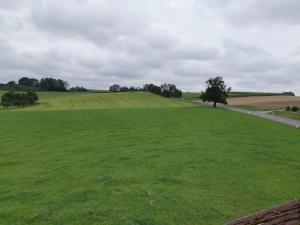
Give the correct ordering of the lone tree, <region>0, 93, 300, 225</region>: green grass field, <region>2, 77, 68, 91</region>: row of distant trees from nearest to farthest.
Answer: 1. <region>0, 93, 300, 225</region>: green grass field
2. the lone tree
3. <region>2, 77, 68, 91</region>: row of distant trees

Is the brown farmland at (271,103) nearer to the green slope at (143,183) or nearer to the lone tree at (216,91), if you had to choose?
the lone tree at (216,91)

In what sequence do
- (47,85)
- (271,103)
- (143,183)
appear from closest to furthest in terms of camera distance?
(143,183), (271,103), (47,85)

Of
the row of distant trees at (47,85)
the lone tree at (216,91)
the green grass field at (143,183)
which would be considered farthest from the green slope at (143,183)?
the row of distant trees at (47,85)

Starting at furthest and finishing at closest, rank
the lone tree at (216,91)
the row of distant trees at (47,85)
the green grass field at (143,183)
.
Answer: the row of distant trees at (47,85), the lone tree at (216,91), the green grass field at (143,183)

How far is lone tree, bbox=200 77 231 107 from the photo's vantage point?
105 m

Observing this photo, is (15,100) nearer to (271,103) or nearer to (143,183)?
(271,103)

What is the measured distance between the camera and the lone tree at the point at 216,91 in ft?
343

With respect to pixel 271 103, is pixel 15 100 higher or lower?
lower

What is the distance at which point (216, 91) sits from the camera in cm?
10512

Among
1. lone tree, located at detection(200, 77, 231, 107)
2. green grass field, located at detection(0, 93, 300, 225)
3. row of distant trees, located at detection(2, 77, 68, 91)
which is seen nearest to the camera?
green grass field, located at detection(0, 93, 300, 225)

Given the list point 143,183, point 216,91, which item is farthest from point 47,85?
point 143,183

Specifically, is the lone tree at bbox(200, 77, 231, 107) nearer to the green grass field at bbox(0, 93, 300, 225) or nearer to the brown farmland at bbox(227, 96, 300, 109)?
the brown farmland at bbox(227, 96, 300, 109)

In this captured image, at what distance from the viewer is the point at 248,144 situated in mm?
24344

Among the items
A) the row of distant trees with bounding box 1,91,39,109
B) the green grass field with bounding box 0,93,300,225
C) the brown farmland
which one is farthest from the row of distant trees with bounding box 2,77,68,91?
the green grass field with bounding box 0,93,300,225
